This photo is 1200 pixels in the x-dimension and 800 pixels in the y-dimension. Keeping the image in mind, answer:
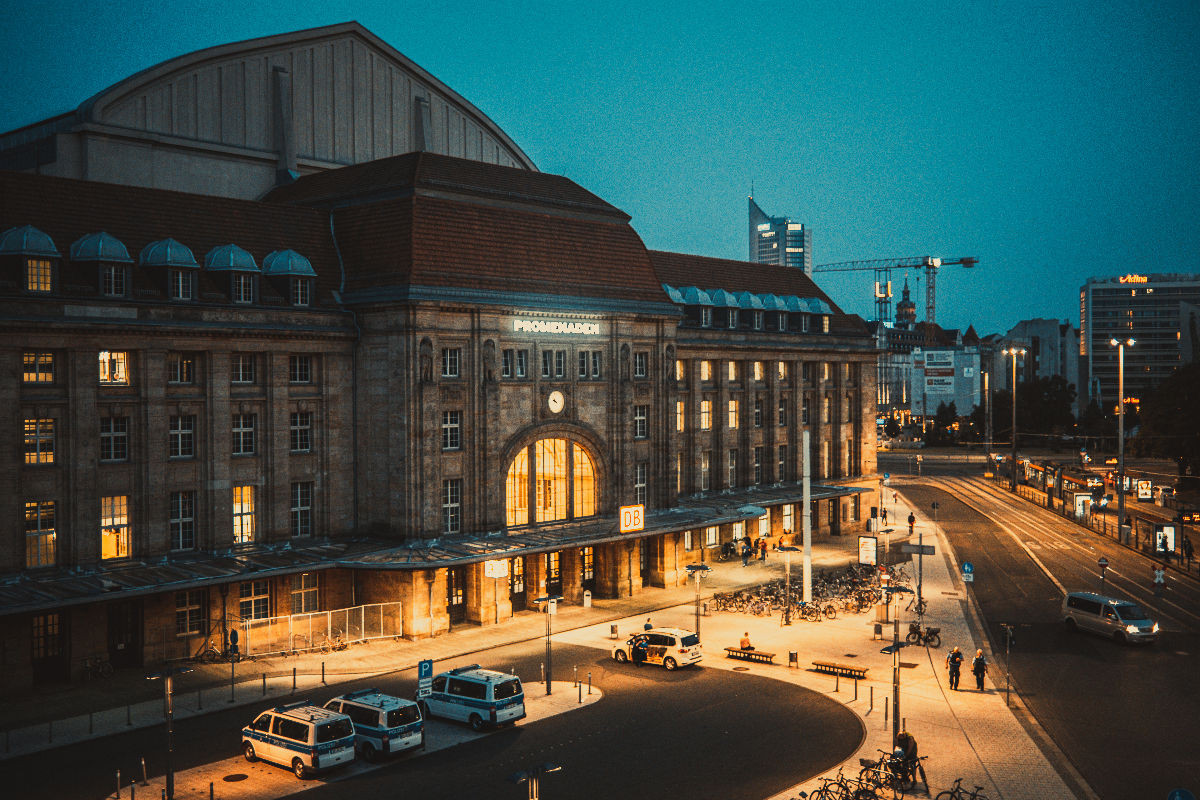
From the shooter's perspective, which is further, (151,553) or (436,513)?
(436,513)

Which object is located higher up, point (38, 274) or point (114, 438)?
point (38, 274)

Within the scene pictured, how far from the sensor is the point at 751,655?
156 feet

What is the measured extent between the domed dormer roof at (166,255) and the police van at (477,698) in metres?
23.9

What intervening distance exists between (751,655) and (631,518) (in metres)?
13.3

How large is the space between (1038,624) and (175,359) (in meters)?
46.4

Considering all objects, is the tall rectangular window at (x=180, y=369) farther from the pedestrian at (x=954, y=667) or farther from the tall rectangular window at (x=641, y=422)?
the pedestrian at (x=954, y=667)

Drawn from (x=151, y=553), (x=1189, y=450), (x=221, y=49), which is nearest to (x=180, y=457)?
(x=151, y=553)

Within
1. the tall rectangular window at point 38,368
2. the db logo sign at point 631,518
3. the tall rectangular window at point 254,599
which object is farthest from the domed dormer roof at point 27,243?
the db logo sign at point 631,518

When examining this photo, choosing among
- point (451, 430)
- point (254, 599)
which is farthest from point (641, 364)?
point (254, 599)

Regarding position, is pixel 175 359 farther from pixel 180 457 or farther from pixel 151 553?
pixel 151 553

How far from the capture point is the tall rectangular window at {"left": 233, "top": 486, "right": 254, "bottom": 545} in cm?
5141

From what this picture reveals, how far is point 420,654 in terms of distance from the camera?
48.8 meters

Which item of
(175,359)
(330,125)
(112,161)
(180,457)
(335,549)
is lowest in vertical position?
(335,549)

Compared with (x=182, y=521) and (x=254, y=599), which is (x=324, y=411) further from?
(x=254, y=599)
